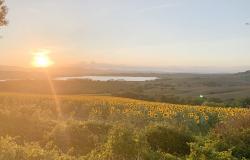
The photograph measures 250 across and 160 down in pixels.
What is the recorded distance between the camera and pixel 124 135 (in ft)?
48.3

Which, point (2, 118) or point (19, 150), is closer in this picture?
point (19, 150)

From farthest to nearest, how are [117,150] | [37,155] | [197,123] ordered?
[197,123] < [117,150] < [37,155]

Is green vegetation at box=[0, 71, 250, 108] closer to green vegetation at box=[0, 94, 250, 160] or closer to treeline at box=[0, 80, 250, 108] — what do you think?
treeline at box=[0, 80, 250, 108]

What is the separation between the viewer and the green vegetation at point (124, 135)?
539 inches

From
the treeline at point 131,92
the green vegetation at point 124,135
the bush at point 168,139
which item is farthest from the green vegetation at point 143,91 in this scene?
the bush at point 168,139

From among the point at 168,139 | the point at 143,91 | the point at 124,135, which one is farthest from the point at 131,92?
the point at 124,135

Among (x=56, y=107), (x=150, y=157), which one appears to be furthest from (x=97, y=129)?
(x=56, y=107)

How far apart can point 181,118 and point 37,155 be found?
52.8ft

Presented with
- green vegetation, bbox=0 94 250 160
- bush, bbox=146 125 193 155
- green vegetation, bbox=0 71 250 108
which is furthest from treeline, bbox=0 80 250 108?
bush, bbox=146 125 193 155

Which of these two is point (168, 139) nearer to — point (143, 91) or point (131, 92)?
point (131, 92)

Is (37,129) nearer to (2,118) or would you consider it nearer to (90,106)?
(2,118)

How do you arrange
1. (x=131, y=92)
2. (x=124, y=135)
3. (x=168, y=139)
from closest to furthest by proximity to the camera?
(x=124, y=135) < (x=168, y=139) < (x=131, y=92)

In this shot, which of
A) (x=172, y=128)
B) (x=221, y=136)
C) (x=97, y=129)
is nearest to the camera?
(x=221, y=136)

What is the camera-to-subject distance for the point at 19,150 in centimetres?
1310
